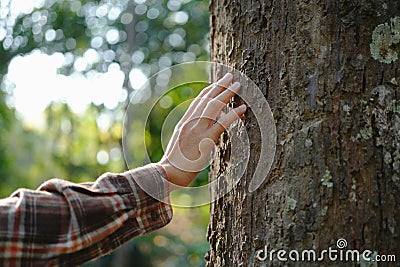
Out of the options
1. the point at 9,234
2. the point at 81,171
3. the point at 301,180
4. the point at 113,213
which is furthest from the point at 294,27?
the point at 81,171

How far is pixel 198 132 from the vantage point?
0.96m

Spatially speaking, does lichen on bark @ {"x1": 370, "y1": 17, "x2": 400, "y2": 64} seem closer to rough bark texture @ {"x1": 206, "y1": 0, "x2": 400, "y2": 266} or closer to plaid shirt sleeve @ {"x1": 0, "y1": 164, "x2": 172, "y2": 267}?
rough bark texture @ {"x1": 206, "y1": 0, "x2": 400, "y2": 266}

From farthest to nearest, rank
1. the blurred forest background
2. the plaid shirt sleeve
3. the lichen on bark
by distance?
the blurred forest background → the lichen on bark → the plaid shirt sleeve

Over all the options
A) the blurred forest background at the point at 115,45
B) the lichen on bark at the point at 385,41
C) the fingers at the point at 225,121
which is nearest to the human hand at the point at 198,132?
the fingers at the point at 225,121

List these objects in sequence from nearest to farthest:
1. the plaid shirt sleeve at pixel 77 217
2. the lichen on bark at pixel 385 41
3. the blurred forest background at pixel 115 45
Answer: the plaid shirt sleeve at pixel 77 217 → the lichen on bark at pixel 385 41 → the blurred forest background at pixel 115 45

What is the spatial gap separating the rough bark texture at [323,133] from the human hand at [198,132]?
0.05m

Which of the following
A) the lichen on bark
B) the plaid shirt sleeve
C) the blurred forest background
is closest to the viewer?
the plaid shirt sleeve

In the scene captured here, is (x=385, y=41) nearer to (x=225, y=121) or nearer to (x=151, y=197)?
(x=225, y=121)

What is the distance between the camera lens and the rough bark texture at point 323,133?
0.84m

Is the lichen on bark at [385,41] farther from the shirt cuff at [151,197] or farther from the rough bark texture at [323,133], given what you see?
the shirt cuff at [151,197]

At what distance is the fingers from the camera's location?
95 centimetres

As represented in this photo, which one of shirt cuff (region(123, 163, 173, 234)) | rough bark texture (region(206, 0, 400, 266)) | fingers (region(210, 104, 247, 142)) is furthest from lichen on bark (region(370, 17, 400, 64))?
shirt cuff (region(123, 163, 173, 234))

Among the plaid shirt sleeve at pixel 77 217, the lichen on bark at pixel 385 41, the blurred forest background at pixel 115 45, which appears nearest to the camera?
the plaid shirt sleeve at pixel 77 217

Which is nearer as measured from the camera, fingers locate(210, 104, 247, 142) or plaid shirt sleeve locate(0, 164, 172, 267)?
plaid shirt sleeve locate(0, 164, 172, 267)
